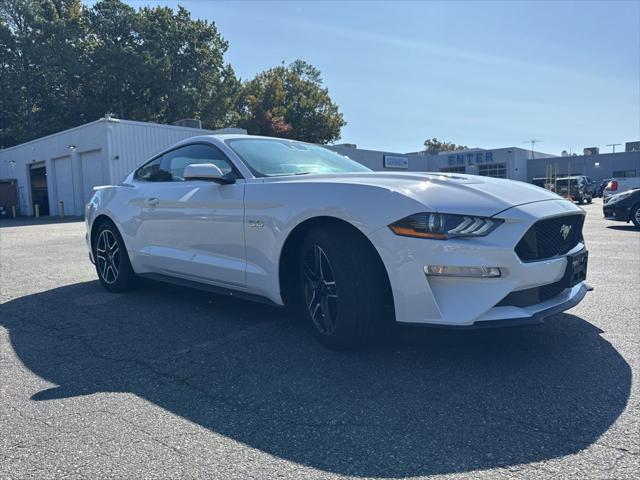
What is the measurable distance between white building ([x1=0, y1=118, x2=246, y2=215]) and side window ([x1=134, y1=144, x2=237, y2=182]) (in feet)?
63.9

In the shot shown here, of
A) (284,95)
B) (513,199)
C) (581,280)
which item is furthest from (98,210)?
(284,95)

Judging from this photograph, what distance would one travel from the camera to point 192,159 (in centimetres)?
462

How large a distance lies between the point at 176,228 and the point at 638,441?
11.9ft

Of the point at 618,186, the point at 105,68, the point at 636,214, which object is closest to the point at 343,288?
the point at 636,214

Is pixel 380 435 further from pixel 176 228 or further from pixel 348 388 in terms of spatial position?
pixel 176 228

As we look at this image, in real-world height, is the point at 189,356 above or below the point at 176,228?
below

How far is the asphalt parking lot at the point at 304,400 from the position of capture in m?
2.13

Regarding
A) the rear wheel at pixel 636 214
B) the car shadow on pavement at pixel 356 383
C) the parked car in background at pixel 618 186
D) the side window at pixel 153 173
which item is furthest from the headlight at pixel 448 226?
the parked car in background at pixel 618 186

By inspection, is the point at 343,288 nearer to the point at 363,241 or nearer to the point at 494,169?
the point at 363,241

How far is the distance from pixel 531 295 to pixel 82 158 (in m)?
26.7

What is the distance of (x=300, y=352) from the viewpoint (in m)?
3.44

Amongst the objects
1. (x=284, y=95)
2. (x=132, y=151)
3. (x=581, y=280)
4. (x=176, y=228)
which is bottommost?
(x=581, y=280)

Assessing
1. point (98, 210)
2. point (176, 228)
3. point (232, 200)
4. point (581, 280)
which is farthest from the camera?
point (98, 210)

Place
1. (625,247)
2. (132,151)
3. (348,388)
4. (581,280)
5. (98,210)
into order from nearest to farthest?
1. (348,388)
2. (581,280)
3. (98,210)
4. (625,247)
5. (132,151)
